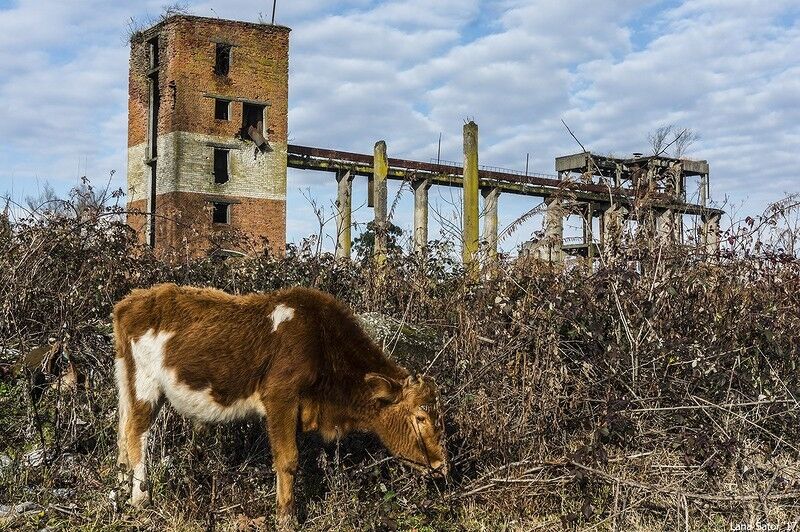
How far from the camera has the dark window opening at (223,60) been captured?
32125 mm

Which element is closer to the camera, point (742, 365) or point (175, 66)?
point (742, 365)

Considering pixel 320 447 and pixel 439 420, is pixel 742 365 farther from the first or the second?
pixel 320 447

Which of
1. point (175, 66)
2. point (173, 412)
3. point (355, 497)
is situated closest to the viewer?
point (355, 497)

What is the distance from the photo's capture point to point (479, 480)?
21.0ft

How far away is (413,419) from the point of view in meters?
6.32

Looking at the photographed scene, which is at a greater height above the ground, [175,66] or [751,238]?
[175,66]

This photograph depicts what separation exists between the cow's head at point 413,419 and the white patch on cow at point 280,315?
70 cm

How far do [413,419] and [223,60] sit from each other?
28.4 metres

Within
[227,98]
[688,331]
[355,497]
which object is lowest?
[355,497]

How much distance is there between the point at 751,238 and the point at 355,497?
466cm

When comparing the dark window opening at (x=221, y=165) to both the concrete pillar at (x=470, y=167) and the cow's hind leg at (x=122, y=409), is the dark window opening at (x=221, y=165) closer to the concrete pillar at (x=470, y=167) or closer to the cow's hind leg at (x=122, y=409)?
the concrete pillar at (x=470, y=167)

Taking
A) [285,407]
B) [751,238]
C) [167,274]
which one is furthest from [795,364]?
[167,274]

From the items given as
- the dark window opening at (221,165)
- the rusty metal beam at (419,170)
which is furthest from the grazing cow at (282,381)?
the dark window opening at (221,165)

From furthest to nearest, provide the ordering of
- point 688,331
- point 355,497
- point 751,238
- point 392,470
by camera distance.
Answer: point 751,238, point 688,331, point 392,470, point 355,497
